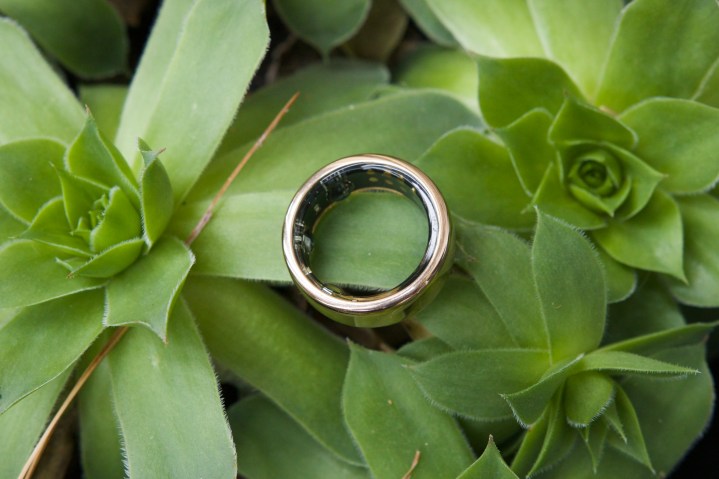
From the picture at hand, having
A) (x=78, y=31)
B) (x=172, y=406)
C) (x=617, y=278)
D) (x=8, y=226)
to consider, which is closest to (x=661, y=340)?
(x=617, y=278)

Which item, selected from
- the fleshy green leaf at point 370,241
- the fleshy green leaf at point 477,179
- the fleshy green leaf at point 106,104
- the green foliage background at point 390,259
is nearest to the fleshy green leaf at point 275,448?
the green foliage background at point 390,259

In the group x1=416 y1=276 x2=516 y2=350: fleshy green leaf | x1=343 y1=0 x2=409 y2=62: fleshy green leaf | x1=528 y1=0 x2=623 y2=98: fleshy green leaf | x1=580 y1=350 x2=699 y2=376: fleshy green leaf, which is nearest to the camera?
x1=580 y1=350 x2=699 y2=376: fleshy green leaf

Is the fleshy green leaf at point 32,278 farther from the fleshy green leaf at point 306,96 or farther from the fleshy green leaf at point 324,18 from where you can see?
the fleshy green leaf at point 324,18

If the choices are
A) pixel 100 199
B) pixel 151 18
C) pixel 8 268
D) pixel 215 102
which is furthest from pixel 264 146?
pixel 151 18

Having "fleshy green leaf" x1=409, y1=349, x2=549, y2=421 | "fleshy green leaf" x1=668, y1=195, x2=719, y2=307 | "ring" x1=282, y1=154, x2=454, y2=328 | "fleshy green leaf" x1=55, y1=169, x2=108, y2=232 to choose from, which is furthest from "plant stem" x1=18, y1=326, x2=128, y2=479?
"fleshy green leaf" x1=668, y1=195, x2=719, y2=307

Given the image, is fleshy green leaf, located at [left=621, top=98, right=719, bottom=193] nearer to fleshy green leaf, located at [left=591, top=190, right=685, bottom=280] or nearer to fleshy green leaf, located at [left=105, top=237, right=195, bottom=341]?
fleshy green leaf, located at [left=591, top=190, right=685, bottom=280]

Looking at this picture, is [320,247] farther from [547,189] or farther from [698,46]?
[698,46]
